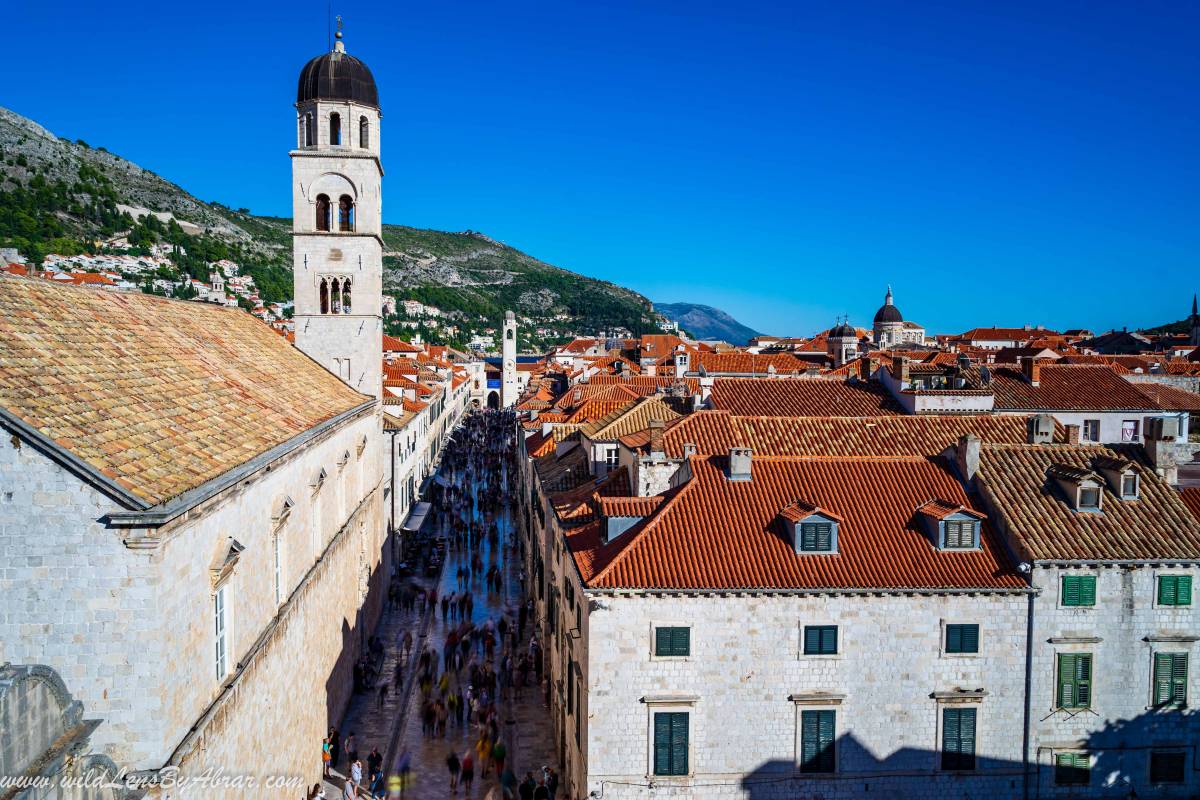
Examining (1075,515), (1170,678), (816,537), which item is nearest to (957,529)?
(1075,515)

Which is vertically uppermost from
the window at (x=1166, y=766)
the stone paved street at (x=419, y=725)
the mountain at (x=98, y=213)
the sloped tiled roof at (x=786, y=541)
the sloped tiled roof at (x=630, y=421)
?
the mountain at (x=98, y=213)

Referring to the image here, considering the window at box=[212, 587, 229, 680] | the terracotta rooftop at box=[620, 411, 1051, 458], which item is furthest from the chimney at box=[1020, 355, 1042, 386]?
the window at box=[212, 587, 229, 680]

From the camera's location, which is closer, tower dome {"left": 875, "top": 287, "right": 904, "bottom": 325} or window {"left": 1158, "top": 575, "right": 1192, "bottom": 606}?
window {"left": 1158, "top": 575, "right": 1192, "bottom": 606}

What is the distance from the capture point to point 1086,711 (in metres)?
19.4

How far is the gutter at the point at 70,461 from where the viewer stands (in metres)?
11.1

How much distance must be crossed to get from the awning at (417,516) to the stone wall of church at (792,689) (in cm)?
2931

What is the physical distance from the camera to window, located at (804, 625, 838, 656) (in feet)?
61.6

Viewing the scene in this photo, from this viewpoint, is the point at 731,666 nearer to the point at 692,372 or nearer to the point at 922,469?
the point at 922,469

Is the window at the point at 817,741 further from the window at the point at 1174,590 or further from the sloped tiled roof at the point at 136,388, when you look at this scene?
the sloped tiled roof at the point at 136,388

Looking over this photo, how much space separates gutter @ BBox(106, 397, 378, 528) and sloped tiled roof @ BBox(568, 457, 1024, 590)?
22.5ft

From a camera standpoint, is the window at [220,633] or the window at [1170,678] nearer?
the window at [220,633]

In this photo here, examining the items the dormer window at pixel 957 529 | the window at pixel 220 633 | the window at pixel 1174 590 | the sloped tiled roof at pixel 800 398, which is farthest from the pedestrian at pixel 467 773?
the sloped tiled roof at pixel 800 398

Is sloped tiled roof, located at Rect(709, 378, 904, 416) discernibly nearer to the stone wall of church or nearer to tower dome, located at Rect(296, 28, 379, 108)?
the stone wall of church

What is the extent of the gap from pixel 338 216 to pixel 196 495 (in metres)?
23.4
